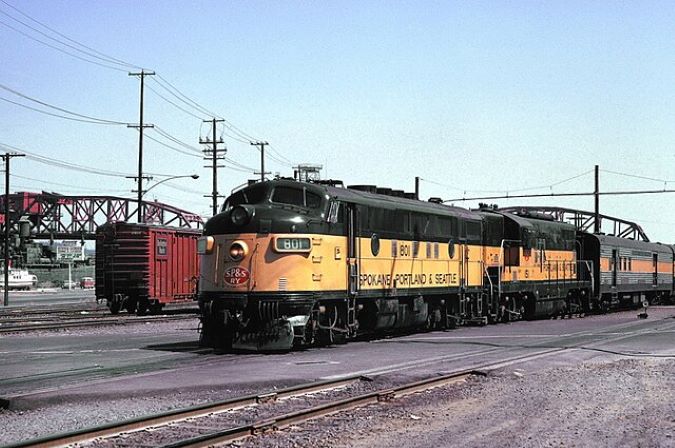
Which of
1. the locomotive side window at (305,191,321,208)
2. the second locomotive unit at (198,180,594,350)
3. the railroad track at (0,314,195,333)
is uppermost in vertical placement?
the locomotive side window at (305,191,321,208)

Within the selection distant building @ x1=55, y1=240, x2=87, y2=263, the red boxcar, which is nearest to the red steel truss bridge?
distant building @ x1=55, y1=240, x2=87, y2=263

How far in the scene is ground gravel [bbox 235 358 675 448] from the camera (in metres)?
9.17

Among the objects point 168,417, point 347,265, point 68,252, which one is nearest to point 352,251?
point 347,265

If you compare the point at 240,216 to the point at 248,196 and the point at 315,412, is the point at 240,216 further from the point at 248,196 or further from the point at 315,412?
the point at 315,412

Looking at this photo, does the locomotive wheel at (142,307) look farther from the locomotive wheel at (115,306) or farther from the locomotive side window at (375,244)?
the locomotive side window at (375,244)

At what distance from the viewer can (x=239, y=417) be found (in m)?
10.6

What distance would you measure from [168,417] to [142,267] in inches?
1058

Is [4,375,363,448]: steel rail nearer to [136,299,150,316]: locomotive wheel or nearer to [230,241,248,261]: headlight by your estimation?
[230,241,248,261]: headlight

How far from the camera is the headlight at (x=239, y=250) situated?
1845cm

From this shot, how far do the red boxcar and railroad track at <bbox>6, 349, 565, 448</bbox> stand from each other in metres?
24.3

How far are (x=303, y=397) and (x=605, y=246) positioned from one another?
3208 cm

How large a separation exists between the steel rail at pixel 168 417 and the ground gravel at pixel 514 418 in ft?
4.92

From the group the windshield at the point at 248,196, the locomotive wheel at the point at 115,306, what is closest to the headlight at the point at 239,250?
the windshield at the point at 248,196

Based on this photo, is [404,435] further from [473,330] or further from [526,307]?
[526,307]
